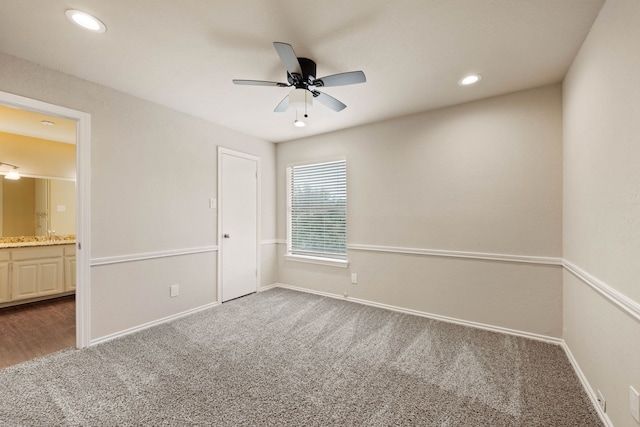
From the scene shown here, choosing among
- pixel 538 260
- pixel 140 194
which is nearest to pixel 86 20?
pixel 140 194

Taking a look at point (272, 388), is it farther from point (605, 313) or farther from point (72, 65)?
point (72, 65)

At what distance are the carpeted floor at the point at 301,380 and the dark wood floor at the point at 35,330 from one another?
0.32 m

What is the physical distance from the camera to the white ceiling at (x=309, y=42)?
1.60 meters

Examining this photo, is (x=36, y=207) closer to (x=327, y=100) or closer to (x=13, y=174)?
(x=13, y=174)

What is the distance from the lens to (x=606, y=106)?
1.58 metres

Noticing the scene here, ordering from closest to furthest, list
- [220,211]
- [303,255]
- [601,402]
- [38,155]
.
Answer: [601,402], [220,211], [38,155], [303,255]

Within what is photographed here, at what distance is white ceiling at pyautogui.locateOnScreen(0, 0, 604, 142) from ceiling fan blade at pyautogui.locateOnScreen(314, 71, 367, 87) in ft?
0.77

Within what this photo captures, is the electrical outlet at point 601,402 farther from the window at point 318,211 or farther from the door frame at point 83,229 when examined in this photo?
the door frame at point 83,229

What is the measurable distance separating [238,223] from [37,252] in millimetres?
2910

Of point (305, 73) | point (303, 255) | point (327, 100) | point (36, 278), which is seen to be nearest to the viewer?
point (305, 73)

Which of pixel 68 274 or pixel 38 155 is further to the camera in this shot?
pixel 38 155

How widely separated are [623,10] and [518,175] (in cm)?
153

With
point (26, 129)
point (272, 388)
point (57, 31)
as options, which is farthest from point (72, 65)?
point (272, 388)

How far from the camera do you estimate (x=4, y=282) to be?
11.5 feet
